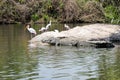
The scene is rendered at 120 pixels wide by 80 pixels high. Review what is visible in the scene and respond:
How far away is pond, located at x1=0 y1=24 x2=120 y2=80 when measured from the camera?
14297mm

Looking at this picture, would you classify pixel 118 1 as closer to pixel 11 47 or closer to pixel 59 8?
pixel 11 47

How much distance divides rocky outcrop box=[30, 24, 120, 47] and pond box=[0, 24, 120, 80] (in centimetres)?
84

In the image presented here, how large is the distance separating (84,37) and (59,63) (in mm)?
7854

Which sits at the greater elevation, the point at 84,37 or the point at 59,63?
the point at 84,37

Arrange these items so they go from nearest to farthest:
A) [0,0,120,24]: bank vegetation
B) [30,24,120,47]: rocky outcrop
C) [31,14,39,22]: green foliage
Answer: [30,24,120,47]: rocky outcrop → [0,0,120,24]: bank vegetation → [31,14,39,22]: green foliage

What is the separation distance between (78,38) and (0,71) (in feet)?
34.0

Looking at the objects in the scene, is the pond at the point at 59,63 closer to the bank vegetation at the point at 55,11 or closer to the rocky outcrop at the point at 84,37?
the rocky outcrop at the point at 84,37

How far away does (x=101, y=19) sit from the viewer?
53.9m

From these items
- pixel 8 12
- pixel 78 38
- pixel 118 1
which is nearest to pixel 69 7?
pixel 8 12

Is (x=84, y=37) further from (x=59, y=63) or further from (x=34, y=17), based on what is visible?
(x=34, y=17)

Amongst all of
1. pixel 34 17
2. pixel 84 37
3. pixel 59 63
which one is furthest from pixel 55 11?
pixel 59 63

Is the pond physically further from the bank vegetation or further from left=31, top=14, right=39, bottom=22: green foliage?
left=31, top=14, right=39, bottom=22: green foliage

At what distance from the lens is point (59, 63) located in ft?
56.5

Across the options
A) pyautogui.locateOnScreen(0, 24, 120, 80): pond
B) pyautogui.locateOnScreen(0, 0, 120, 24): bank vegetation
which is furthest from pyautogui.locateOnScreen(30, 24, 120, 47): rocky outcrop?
pyautogui.locateOnScreen(0, 0, 120, 24): bank vegetation
